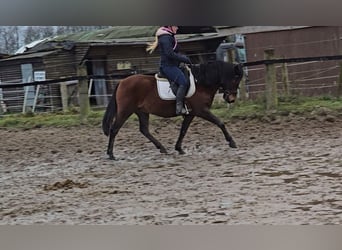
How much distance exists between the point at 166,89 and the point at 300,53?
26.9 inches

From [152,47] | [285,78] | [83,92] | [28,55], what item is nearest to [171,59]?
[152,47]

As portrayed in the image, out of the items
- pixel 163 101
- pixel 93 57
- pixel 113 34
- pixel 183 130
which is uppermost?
pixel 113 34

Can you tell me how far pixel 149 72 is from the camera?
2863 mm

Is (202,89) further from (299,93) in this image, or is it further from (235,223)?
(235,223)

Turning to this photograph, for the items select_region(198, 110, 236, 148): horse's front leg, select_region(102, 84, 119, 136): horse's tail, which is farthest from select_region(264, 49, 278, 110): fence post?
select_region(102, 84, 119, 136): horse's tail

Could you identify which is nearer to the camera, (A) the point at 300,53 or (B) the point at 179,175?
(B) the point at 179,175

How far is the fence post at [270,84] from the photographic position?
2.89m

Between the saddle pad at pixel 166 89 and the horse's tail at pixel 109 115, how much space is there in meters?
0.23

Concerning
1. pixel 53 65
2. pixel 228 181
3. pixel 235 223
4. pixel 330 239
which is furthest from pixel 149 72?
pixel 330 239

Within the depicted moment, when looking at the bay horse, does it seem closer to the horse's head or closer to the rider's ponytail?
the horse's head

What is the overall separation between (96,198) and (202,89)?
0.72 meters

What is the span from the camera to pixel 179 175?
2.78m

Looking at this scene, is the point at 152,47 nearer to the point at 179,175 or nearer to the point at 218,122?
the point at 218,122

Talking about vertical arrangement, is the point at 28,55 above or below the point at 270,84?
above
